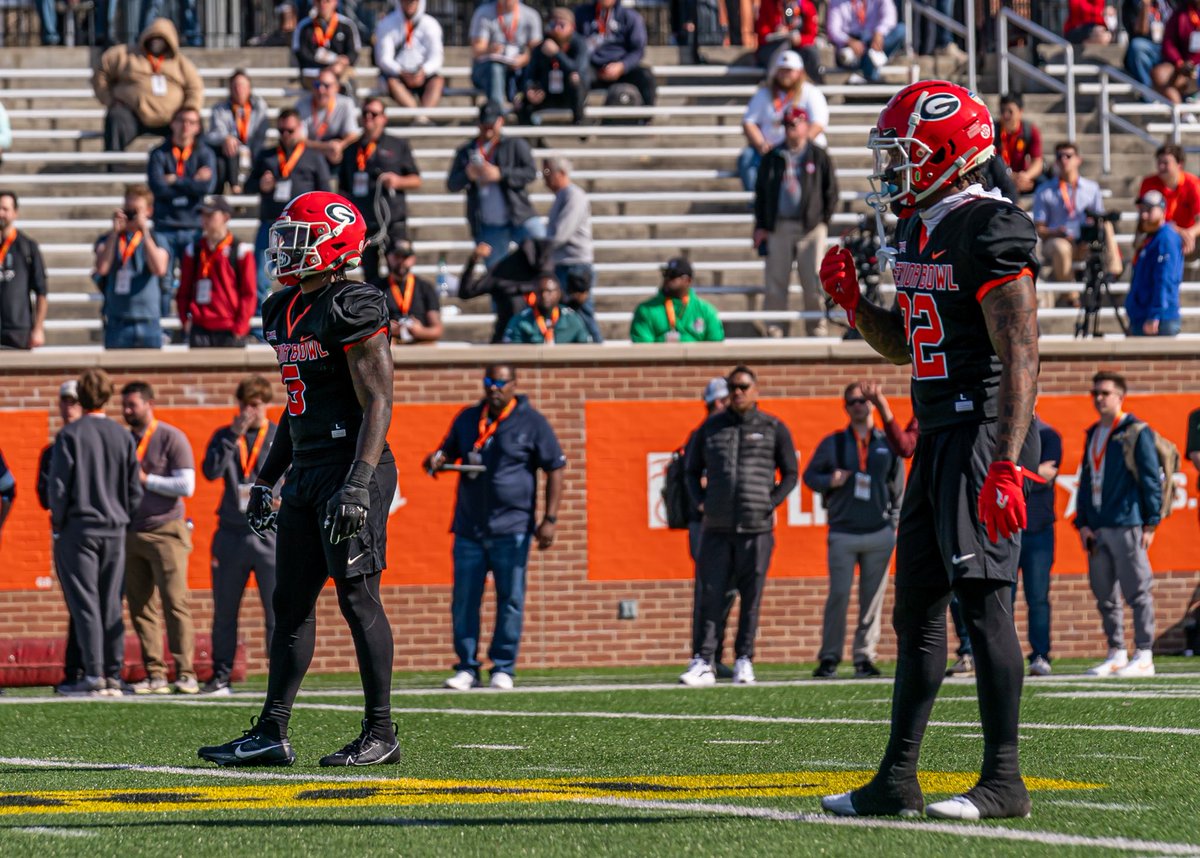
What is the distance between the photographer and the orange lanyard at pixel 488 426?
14.0m

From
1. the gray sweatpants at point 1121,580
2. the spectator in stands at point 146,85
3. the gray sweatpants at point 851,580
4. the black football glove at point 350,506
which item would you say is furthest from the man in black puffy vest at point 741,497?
the spectator in stands at point 146,85

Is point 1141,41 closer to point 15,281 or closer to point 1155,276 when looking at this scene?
point 1155,276

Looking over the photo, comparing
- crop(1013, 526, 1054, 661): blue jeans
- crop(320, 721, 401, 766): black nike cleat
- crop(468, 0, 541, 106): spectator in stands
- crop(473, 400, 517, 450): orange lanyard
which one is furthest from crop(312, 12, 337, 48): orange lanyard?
crop(320, 721, 401, 766): black nike cleat

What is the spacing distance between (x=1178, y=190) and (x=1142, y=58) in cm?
457

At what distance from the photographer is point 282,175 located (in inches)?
706

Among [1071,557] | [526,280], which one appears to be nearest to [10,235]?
[526,280]

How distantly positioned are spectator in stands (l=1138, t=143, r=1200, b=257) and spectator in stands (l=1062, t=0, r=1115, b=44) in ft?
17.9

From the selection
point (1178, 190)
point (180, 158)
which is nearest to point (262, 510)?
point (180, 158)

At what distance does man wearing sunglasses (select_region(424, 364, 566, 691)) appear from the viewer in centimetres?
1374

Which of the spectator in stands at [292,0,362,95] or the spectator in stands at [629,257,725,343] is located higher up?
the spectator in stands at [292,0,362,95]

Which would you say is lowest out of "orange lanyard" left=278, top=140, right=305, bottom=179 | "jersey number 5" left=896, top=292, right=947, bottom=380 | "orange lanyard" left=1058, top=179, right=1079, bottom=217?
"jersey number 5" left=896, top=292, right=947, bottom=380

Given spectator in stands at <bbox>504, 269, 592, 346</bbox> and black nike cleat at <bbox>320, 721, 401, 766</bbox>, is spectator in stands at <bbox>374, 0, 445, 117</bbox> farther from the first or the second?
black nike cleat at <bbox>320, 721, 401, 766</bbox>

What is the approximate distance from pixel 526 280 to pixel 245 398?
160 inches

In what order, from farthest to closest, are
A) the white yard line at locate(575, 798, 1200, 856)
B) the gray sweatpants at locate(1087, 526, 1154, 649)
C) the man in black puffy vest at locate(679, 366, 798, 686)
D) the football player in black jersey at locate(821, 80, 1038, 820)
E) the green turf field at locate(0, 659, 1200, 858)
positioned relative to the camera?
the gray sweatpants at locate(1087, 526, 1154, 649)
the man in black puffy vest at locate(679, 366, 798, 686)
the football player in black jersey at locate(821, 80, 1038, 820)
the green turf field at locate(0, 659, 1200, 858)
the white yard line at locate(575, 798, 1200, 856)
